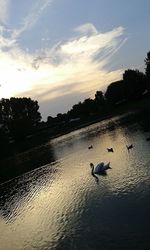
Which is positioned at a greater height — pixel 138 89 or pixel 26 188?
pixel 138 89

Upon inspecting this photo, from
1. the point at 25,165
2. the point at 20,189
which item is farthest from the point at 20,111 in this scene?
the point at 20,189

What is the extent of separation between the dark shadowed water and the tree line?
8728cm

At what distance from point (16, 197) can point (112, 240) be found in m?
25.1

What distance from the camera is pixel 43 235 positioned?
96.6 ft

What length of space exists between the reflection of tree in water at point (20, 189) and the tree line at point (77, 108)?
7235 centimetres

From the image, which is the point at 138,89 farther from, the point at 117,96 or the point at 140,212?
the point at 140,212

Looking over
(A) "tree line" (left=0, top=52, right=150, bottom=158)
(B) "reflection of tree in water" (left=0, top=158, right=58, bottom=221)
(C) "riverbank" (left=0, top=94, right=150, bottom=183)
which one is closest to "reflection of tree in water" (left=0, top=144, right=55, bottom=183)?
(C) "riverbank" (left=0, top=94, right=150, bottom=183)

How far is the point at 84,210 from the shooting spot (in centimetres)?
3156

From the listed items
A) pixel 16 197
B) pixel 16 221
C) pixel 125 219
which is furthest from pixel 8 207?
pixel 125 219

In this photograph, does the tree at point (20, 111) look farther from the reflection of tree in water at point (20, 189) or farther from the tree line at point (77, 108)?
the reflection of tree in water at point (20, 189)

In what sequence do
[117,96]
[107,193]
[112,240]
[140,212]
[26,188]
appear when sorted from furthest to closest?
1. [117,96]
2. [26,188]
3. [107,193]
4. [140,212]
5. [112,240]

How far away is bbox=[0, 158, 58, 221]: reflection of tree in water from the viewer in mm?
41938

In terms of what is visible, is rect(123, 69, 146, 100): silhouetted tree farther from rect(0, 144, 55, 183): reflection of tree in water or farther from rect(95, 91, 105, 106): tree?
rect(0, 144, 55, 183): reflection of tree in water

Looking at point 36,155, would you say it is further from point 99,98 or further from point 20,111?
point 99,98
